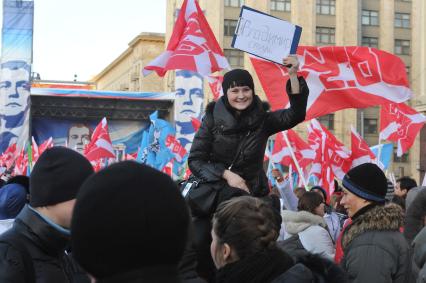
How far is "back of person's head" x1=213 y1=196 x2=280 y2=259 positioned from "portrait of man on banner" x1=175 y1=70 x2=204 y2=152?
28352 millimetres

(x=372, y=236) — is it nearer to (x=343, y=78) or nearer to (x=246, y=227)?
(x=246, y=227)

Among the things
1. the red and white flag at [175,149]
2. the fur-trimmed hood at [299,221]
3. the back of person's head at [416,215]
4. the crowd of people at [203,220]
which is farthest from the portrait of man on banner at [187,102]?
the back of person's head at [416,215]

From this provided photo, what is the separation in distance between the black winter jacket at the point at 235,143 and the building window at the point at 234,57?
6130cm

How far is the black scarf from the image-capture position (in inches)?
119

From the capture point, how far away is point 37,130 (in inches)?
2306

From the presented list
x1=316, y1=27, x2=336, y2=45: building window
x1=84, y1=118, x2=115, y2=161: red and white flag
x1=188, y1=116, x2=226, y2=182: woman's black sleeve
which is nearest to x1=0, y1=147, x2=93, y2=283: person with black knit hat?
x1=188, y1=116, x2=226, y2=182: woman's black sleeve

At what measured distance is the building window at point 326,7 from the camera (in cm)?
6875

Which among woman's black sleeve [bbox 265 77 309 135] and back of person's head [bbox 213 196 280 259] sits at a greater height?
woman's black sleeve [bbox 265 77 309 135]

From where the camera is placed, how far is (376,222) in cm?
462

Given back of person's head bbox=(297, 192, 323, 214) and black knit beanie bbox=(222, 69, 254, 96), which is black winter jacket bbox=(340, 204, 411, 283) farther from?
back of person's head bbox=(297, 192, 323, 214)

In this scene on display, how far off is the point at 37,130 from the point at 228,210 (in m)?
Answer: 57.0

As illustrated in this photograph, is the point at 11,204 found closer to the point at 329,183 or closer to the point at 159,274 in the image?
the point at 159,274

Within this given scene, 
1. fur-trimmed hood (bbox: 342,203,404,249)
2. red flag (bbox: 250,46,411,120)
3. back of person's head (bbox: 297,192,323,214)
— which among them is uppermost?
red flag (bbox: 250,46,411,120)

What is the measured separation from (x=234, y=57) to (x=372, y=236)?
61.6 meters
